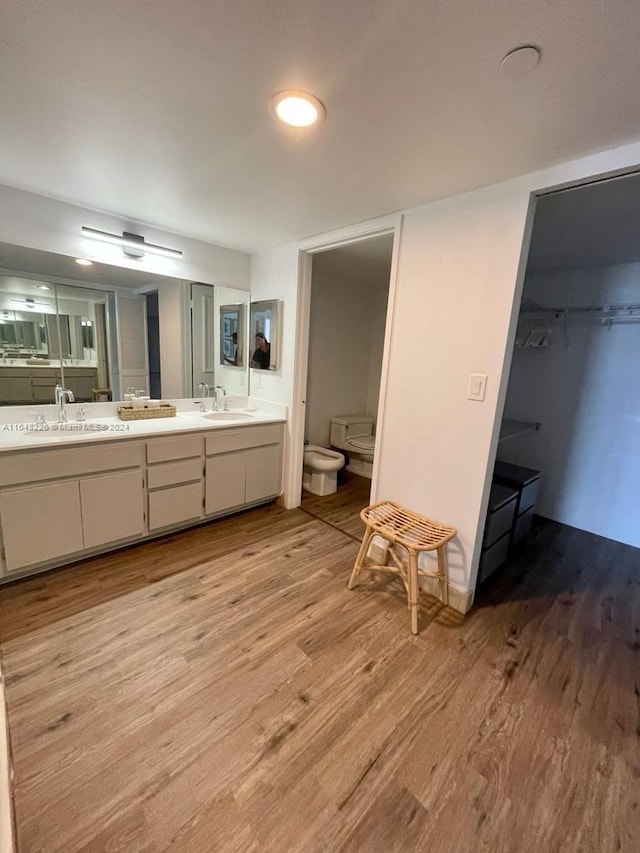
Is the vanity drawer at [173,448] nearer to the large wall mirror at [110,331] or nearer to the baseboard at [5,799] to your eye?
the large wall mirror at [110,331]

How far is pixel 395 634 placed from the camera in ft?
5.97

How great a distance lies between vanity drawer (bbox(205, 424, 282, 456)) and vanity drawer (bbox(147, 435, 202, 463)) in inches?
3.7

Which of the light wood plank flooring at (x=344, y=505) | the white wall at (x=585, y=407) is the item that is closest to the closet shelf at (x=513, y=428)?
the white wall at (x=585, y=407)

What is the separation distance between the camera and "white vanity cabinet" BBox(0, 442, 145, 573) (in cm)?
192

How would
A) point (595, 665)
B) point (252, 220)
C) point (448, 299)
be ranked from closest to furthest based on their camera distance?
point (595, 665)
point (448, 299)
point (252, 220)

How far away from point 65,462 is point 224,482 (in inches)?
42.3

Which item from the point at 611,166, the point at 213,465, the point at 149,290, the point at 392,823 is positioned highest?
the point at 611,166

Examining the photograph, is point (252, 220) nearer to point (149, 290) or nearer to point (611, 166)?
point (149, 290)

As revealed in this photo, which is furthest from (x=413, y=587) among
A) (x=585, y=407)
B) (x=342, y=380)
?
(x=342, y=380)

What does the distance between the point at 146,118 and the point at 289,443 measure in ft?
7.45

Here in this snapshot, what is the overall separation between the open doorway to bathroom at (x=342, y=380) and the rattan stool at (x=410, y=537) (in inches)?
40.3

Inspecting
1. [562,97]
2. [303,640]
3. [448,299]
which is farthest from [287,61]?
[303,640]

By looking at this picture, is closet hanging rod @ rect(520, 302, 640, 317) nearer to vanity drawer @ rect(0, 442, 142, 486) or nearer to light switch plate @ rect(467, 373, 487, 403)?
light switch plate @ rect(467, 373, 487, 403)

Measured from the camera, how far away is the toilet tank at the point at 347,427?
13.6ft
